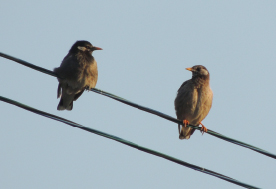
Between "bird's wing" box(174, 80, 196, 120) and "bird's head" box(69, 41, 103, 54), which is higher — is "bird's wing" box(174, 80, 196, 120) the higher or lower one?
the lower one

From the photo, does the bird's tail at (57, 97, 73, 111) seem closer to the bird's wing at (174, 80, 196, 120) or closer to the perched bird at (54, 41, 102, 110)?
the perched bird at (54, 41, 102, 110)

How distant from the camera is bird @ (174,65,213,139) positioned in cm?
927

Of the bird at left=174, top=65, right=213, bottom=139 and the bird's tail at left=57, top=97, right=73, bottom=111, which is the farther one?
the bird's tail at left=57, top=97, right=73, bottom=111

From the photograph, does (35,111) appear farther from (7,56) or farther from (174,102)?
(174,102)

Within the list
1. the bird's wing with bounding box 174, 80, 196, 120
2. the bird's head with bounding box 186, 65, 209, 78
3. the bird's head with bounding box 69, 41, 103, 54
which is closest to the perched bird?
the bird's head with bounding box 69, 41, 103, 54

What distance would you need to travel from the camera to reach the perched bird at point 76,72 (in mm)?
8766

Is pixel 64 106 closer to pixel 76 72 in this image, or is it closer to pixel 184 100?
pixel 76 72

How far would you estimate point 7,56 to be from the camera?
614 cm

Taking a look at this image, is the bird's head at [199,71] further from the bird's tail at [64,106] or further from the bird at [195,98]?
the bird's tail at [64,106]

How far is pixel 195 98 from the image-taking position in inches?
365

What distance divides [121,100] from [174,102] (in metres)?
3.37

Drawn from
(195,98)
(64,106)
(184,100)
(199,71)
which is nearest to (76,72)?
(64,106)

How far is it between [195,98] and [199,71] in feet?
1.85

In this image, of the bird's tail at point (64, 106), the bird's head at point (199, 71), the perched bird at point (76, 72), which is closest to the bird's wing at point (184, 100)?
the bird's head at point (199, 71)
